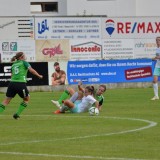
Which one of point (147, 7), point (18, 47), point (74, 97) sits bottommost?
point (74, 97)

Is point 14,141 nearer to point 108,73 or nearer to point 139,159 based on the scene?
point 139,159

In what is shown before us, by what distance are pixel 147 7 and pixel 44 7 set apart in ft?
25.2

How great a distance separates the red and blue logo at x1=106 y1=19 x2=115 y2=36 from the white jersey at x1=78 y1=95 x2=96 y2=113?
1319 inches

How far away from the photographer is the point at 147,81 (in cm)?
4134

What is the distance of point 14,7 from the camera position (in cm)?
6184

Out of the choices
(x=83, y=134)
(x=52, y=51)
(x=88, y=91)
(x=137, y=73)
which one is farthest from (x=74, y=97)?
(x=52, y=51)

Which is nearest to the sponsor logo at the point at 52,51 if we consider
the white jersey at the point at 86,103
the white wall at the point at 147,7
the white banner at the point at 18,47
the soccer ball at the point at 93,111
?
the white banner at the point at 18,47

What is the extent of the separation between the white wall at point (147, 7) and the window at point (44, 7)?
6.17 meters

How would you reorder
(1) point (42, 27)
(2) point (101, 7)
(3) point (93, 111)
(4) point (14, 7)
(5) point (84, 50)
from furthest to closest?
1. (2) point (101, 7)
2. (4) point (14, 7)
3. (5) point (84, 50)
4. (1) point (42, 27)
5. (3) point (93, 111)

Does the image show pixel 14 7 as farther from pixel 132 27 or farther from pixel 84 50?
pixel 132 27

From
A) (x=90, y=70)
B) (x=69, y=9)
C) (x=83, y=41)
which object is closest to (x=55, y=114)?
(x=90, y=70)

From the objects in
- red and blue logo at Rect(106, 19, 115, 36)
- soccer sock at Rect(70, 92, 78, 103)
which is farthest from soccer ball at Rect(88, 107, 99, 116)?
red and blue logo at Rect(106, 19, 115, 36)

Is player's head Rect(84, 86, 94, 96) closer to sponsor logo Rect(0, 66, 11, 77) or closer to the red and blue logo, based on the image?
sponsor logo Rect(0, 66, 11, 77)

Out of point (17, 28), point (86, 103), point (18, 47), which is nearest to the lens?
point (86, 103)
